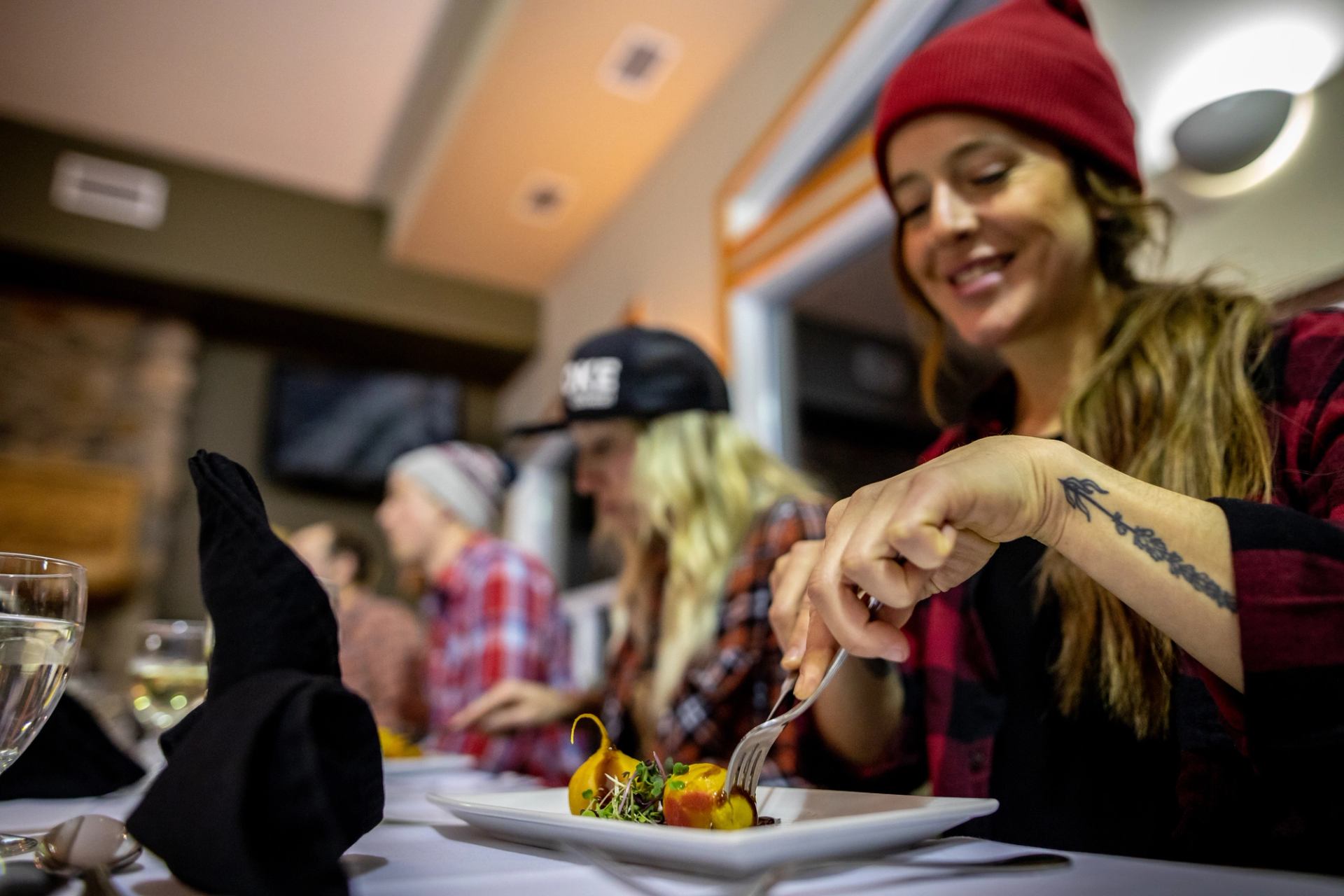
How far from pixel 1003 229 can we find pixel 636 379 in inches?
28.8

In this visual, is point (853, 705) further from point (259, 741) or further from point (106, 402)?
point (106, 402)

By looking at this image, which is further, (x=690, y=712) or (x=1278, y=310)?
(x=690, y=712)

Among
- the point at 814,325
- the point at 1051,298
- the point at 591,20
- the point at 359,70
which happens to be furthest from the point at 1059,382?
the point at 359,70

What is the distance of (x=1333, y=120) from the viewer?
1062mm

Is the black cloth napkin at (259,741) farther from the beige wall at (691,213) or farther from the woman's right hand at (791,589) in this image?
the beige wall at (691,213)

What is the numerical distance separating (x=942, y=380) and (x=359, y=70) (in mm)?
2784

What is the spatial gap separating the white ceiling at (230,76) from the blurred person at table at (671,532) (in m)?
1.98

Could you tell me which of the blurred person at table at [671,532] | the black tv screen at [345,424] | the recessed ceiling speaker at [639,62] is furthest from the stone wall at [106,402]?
the blurred person at table at [671,532]

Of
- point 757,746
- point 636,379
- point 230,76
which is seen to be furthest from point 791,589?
point 230,76

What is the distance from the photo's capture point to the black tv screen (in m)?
3.99

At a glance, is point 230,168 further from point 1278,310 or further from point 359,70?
point 1278,310

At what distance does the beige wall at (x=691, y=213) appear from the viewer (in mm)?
2469

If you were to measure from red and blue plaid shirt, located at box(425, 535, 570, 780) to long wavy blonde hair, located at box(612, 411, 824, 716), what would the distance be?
0.70 meters

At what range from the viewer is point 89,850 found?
0.41m
